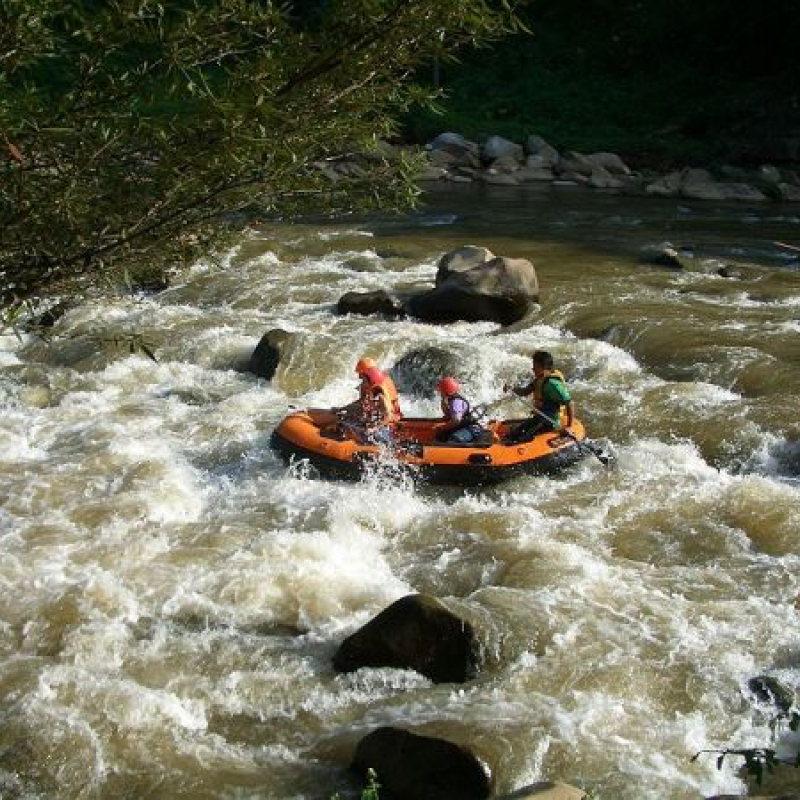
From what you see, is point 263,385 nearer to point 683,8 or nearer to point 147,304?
point 147,304

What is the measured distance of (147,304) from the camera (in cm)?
1226

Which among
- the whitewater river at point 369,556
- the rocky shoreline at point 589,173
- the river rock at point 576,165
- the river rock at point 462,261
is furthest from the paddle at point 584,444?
the river rock at point 576,165

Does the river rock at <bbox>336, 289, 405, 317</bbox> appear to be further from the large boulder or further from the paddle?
the paddle

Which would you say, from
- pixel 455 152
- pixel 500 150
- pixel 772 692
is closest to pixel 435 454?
pixel 772 692

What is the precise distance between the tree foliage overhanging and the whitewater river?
434 millimetres

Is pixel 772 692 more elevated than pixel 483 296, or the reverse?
pixel 772 692

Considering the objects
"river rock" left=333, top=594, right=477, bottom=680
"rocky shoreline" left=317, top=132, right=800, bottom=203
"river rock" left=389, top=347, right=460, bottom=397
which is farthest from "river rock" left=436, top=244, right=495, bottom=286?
"rocky shoreline" left=317, top=132, right=800, bottom=203

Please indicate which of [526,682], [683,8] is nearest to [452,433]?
[526,682]

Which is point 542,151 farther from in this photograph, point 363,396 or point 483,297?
point 363,396

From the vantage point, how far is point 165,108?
3.12 meters

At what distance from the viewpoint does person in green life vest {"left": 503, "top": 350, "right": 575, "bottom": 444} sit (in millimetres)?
7910

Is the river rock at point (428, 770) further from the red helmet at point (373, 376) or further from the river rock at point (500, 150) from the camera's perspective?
the river rock at point (500, 150)

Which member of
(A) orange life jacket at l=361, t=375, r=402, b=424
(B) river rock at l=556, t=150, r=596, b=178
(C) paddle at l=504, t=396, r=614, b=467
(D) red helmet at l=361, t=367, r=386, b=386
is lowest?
(B) river rock at l=556, t=150, r=596, b=178

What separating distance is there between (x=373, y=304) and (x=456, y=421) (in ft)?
11.8
